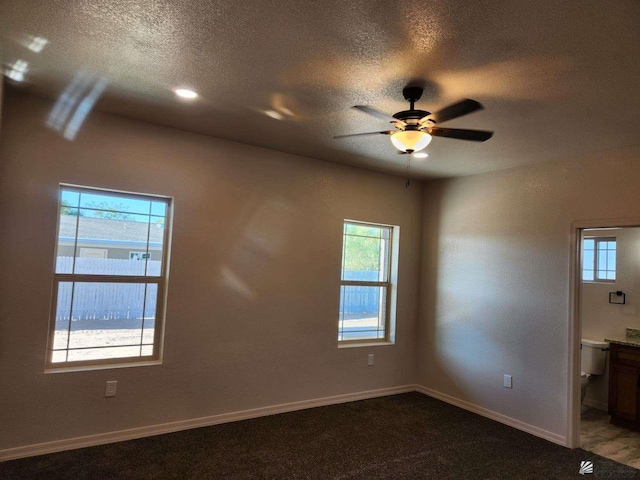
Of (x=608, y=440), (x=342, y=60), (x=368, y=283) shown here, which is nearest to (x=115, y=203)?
(x=342, y=60)

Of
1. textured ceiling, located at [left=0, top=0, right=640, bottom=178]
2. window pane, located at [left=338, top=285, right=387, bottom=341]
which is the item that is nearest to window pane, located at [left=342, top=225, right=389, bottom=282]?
window pane, located at [left=338, top=285, right=387, bottom=341]

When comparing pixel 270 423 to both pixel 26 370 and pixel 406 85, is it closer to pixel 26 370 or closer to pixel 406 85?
Answer: pixel 26 370

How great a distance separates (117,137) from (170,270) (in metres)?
1.17

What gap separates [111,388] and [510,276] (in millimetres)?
3832

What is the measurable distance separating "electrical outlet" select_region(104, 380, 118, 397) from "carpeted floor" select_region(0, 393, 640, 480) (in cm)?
38

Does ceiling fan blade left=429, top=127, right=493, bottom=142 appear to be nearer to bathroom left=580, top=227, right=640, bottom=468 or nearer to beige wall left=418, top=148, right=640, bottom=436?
beige wall left=418, top=148, right=640, bottom=436

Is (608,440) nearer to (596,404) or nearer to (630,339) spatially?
(596,404)

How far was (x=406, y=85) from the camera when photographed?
2600 mm

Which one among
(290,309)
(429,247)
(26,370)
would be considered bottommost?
(26,370)

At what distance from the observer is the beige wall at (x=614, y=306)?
4.80 m

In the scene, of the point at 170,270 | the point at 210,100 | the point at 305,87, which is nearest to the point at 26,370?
the point at 170,270

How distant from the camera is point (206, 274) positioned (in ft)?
12.6

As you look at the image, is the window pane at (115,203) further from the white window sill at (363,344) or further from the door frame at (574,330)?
the door frame at (574,330)

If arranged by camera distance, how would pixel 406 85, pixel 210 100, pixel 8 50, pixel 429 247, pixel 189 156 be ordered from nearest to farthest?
pixel 8 50 → pixel 406 85 → pixel 210 100 → pixel 189 156 → pixel 429 247
